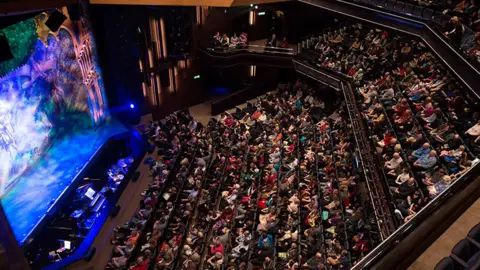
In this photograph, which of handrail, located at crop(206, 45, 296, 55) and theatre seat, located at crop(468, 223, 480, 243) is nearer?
theatre seat, located at crop(468, 223, 480, 243)

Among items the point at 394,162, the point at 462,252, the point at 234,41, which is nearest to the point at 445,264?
the point at 462,252

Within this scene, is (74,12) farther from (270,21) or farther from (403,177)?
(403,177)

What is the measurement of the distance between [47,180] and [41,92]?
7.77 feet

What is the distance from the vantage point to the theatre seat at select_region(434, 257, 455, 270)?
3.30 m

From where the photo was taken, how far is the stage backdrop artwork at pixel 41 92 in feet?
30.9

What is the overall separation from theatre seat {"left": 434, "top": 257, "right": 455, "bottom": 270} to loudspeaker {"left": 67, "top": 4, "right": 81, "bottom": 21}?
11545 mm

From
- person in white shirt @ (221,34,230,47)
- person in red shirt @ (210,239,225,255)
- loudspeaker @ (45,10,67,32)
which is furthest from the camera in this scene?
person in white shirt @ (221,34,230,47)

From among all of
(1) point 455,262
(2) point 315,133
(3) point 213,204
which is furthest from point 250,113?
(1) point 455,262

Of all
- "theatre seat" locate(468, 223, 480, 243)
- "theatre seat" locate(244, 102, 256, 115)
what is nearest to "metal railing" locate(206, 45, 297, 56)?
"theatre seat" locate(244, 102, 256, 115)

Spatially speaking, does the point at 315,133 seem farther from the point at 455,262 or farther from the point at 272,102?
the point at 455,262

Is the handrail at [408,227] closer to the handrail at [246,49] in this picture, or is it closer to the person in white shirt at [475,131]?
the person in white shirt at [475,131]

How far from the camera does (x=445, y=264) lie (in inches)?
131

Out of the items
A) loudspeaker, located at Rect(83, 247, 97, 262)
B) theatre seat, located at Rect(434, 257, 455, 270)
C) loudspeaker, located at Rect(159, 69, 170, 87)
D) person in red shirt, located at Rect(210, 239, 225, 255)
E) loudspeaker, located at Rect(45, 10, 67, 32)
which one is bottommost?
loudspeaker, located at Rect(83, 247, 97, 262)

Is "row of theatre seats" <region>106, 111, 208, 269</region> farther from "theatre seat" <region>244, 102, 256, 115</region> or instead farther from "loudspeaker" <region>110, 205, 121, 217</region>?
"theatre seat" <region>244, 102, 256, 115</region>
